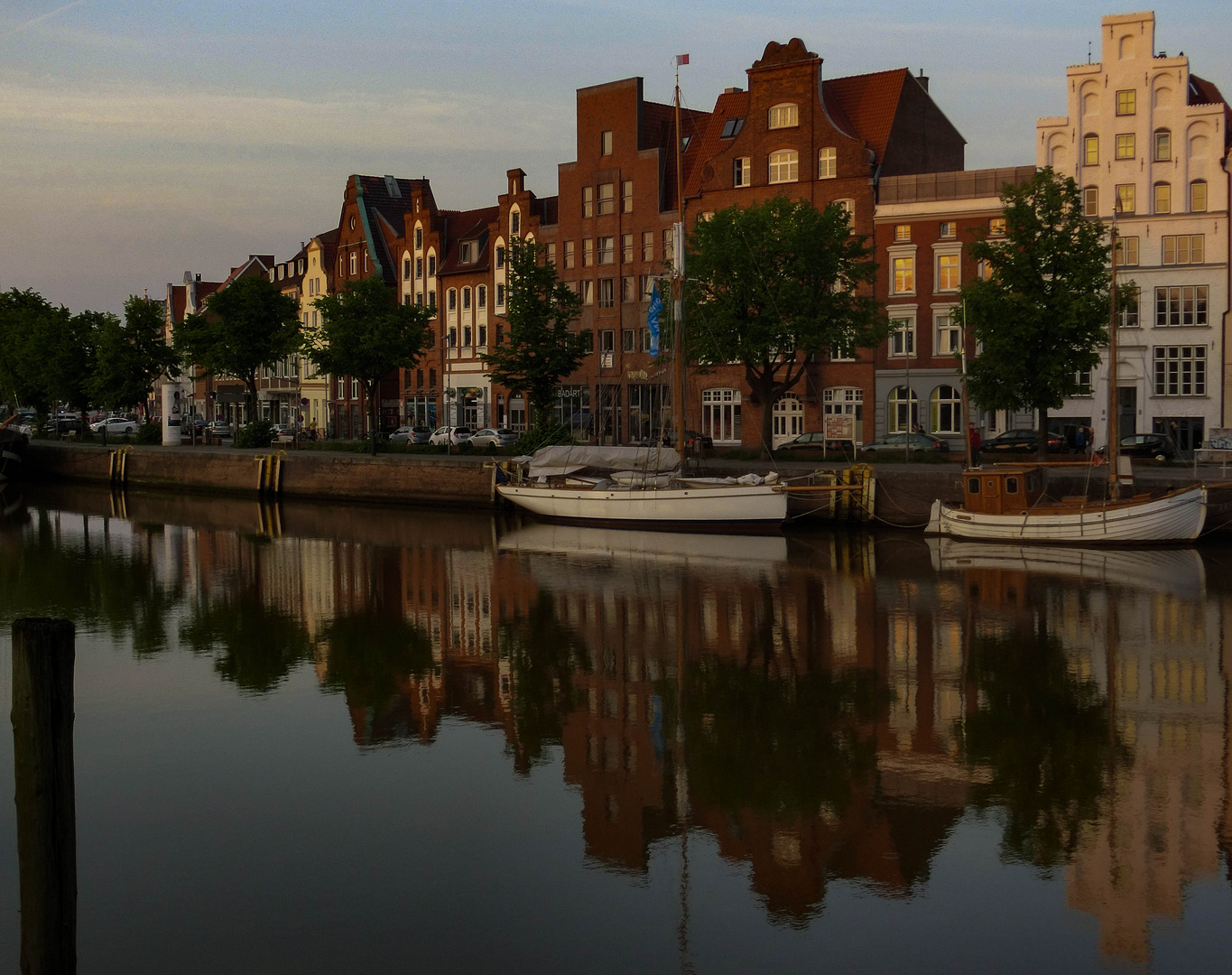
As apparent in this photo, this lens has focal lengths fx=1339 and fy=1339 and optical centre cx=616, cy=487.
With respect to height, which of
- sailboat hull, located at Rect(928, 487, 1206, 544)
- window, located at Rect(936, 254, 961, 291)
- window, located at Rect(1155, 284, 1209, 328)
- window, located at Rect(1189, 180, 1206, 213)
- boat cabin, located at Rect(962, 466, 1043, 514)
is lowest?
sailboat hull, located at Rect(928, 487, 1206, 544)

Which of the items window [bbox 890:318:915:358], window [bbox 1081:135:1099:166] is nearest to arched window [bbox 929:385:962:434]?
window [bbox 890:318:915:358]

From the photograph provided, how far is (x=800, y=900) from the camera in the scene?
12234 mm

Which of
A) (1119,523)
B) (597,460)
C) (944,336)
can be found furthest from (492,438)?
(1119,523)

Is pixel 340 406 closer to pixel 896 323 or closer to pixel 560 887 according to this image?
pixel 896 323

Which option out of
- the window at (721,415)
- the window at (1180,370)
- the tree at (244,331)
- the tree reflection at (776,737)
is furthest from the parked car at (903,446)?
the tree at (244,331)

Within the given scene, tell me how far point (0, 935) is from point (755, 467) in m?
39.2

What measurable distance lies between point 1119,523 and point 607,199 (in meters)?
46.1

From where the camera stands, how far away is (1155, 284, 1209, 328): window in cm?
5866

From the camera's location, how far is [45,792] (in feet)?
32.0

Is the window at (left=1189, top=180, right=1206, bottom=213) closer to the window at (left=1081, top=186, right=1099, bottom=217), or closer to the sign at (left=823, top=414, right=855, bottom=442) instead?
the window at (left=1081, top=186, right=1099, bottom=217)

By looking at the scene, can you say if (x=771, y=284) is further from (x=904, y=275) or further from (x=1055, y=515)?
(x=1055, y=515)

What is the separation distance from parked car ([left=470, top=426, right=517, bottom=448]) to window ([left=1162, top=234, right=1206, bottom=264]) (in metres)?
31.3

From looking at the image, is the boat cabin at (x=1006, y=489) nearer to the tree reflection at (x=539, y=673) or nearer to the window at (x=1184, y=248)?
the tree reflection at (x=539, y=673)

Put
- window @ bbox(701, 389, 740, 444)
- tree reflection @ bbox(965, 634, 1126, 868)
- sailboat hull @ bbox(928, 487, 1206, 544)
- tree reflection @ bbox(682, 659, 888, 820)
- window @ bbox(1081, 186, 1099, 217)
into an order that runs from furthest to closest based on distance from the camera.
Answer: window @ bbox(701, 389, 740, 444) → window @ bbox(1081, 186, 1099, 217) → sailboat hull @ bbox(928, 487, 1206, 544) → tree reflection @ bbox(682, 659, 888, 820) → tree reflection @ bbox(965, 634, 1126, 868)
